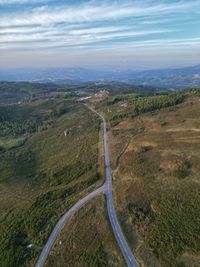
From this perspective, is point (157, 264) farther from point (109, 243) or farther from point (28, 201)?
point (28, 201)

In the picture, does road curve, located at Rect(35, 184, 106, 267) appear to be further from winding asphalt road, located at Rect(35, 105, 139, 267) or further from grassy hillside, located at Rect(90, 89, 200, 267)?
grassy hillside, located at Rect(90, 89, 200, 267)

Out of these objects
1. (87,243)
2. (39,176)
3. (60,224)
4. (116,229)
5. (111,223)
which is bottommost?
(39,176)

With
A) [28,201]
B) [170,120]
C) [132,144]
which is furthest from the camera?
[170,120]

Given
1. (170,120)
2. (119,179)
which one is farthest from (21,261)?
(170,120)

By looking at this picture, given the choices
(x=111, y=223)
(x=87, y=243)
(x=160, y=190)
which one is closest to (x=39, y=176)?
(x=111, y=223)

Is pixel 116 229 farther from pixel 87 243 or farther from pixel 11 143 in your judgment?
pixel 11 143

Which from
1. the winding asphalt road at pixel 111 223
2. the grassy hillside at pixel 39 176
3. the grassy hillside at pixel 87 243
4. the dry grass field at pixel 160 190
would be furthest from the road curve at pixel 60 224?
the dry grass field at pixel 160 190

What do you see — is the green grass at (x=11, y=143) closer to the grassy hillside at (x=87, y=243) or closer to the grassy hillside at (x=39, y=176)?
the grassy hillside at (x=39, y=176)
